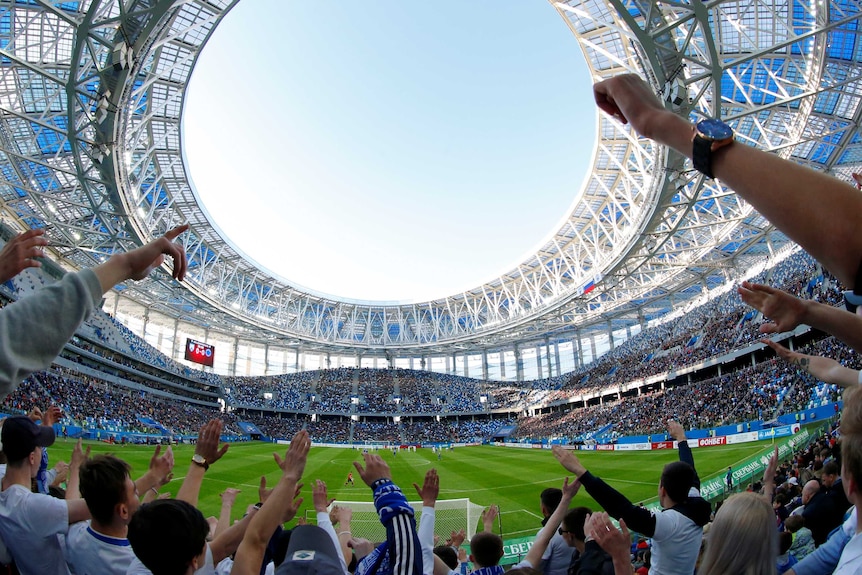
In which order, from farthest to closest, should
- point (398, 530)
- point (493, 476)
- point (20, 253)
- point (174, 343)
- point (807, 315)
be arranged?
point (174, 343) → point (493, 476) → point (398, 530) → point (807, 315) → point (20, 253)

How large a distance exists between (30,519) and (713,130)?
4618 mm

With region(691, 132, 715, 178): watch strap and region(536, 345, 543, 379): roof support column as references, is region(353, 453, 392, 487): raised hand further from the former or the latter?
region(536, 345, 543, 379): roof support column

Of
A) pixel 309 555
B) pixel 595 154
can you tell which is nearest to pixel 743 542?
pixel 309 555

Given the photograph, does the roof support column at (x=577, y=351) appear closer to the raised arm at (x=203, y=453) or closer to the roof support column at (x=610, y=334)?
the roof support column at (x=610, y=334)

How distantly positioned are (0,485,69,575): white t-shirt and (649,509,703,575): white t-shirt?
14.3 ft

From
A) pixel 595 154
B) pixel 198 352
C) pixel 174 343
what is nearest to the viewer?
pixel 595 154

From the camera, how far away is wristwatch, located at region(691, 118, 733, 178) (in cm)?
158

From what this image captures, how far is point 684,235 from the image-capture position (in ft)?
152

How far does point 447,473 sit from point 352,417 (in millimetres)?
48221

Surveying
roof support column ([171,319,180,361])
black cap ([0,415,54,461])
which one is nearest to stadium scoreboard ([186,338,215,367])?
roof support column ([171,319,180,361])

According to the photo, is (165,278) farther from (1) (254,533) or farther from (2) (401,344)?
(1) (254,533)

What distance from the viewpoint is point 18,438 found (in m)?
3.69

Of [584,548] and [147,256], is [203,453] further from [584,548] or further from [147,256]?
[584,548]

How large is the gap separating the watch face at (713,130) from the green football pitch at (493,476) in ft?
51.1
